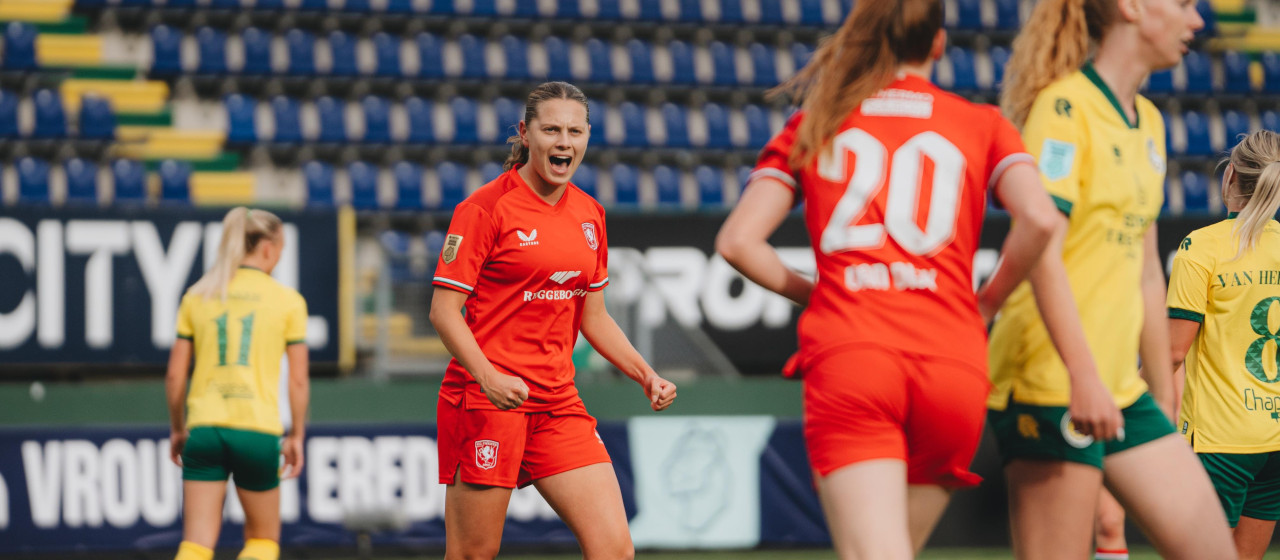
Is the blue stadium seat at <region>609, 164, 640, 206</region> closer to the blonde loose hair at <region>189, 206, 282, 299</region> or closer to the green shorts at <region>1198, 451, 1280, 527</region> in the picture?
the blonde loose hair at <region>189, 206, 282, 299</region>

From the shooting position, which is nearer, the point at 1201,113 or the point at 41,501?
the point at 41,501

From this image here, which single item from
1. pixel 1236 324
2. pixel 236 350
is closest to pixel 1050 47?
pixel 1236 324

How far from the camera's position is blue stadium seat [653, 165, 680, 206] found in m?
14.5

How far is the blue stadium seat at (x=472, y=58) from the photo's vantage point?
15.1 metres

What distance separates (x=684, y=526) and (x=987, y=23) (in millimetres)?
10422

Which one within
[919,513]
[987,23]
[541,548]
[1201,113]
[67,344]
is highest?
[987,23]

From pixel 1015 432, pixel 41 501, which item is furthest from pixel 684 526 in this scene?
pixel 1015 432

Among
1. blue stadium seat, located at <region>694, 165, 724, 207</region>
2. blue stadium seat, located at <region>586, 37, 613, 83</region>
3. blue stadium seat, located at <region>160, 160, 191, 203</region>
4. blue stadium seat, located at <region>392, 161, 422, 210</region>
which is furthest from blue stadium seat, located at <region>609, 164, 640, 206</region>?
blue stadium seat, located at <region>160, 160, 191, 203</region>

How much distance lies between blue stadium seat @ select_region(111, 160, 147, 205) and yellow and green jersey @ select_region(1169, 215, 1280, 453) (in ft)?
35.2

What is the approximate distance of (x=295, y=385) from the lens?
21.2ft

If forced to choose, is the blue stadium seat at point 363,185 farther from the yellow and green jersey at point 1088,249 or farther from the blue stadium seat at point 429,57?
the yellow and green jersey at point 1088,249

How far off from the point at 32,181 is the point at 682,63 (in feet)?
23.9

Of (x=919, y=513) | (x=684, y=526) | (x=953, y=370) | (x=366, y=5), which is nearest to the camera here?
(x=953, y=370)

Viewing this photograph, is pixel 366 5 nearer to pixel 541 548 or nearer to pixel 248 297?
pixel 541 548
